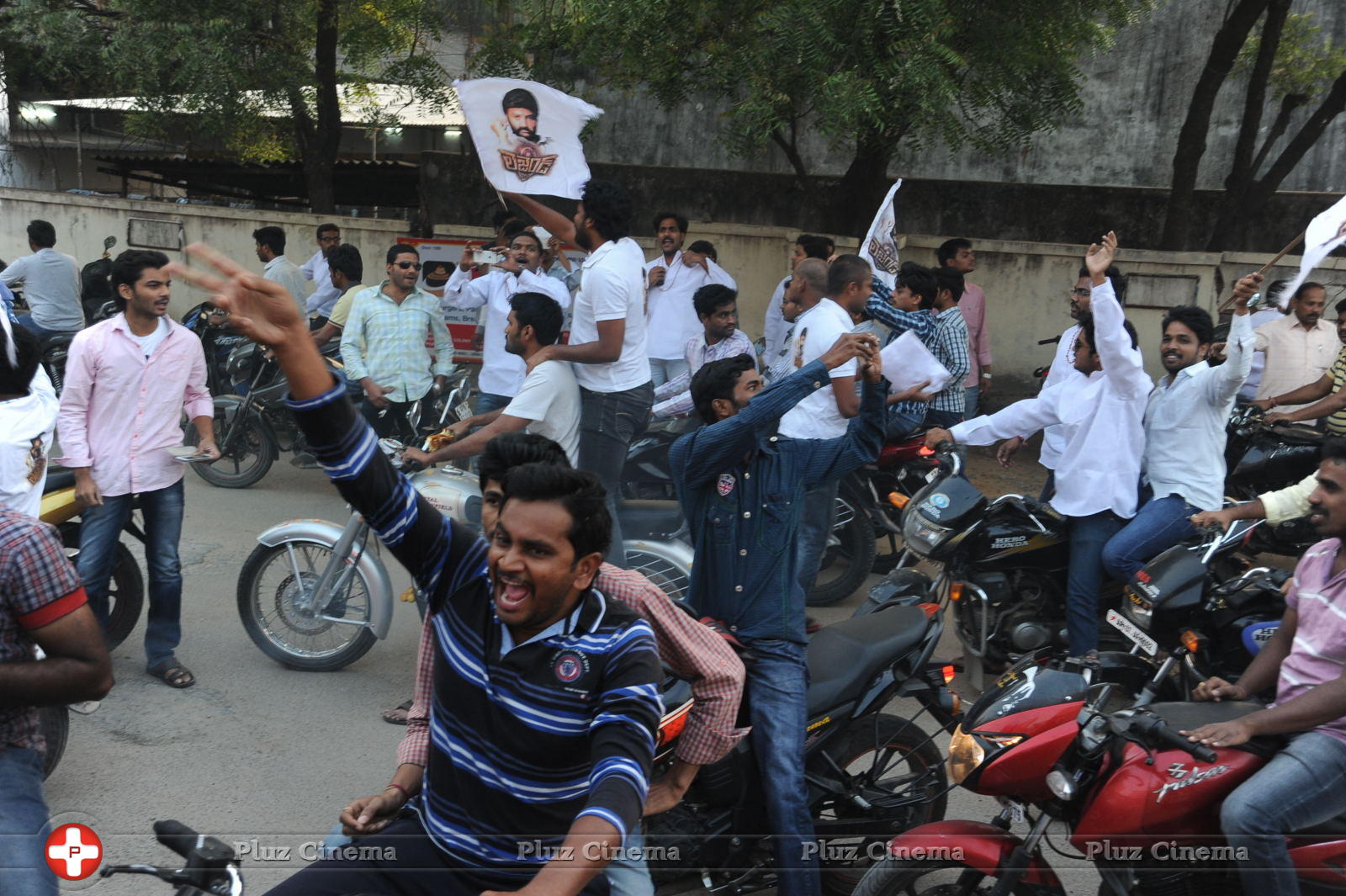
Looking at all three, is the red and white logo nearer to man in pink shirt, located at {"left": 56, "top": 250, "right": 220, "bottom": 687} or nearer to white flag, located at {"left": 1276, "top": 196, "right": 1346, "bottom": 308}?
man in pink shirt, located at {"left": 56, "top": 250, "right": 220, "bottom": 687}

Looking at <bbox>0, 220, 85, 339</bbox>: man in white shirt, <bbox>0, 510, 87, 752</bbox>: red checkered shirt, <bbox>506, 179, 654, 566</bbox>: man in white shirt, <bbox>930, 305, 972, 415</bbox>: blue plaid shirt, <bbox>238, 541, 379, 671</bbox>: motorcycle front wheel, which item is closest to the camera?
<bbox>0, 510, 87, 752</bbox>: red checkered shirt

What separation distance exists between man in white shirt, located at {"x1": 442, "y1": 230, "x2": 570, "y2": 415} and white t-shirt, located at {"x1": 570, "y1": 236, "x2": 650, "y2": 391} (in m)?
1.79

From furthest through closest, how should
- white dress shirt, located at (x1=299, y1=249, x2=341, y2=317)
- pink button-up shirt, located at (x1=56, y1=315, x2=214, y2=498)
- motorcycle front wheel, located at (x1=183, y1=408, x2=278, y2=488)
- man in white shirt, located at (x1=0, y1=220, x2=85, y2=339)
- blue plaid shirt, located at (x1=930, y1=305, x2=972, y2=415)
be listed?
white dress shirt, located at (x1=299, y1=249, x2=341, y2=317) < man in white shirt, located at (x1=0, y1=220, x2=85, y2=339) < motorcycle front wheel, located at (x1=183, y1=408, x2=278, y2=488) < blue plaid shirt, located at (x1=930, y1=305, x2=972, y2=415) < pink button-up shirt, located at (x1=56, y1=315, x2=214, y2=498)

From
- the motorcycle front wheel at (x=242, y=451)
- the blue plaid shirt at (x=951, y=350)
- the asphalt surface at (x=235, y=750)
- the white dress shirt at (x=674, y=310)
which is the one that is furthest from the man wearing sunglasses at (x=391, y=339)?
the blue plaid shirt at (x=951, y=350)

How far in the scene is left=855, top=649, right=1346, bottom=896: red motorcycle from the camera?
303cm

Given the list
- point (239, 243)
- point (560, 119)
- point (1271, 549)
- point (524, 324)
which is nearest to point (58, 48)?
point (239, 243)

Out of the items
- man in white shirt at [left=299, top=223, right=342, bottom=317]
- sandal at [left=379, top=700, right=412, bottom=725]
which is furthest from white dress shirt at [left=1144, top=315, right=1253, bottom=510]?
man in white shirt at [left=299, top=223, right=342, bottom=317]

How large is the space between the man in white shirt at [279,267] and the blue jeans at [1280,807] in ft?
29.5

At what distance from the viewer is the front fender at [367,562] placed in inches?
212

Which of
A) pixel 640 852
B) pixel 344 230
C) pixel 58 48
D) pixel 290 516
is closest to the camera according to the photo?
pixel 640 852

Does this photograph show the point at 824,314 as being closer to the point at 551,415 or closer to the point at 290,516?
the point at 551,415

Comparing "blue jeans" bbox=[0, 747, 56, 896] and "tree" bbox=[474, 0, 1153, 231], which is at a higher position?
"tree" bbox=[474, 0, 1153, 231]

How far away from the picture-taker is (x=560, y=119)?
691 cm

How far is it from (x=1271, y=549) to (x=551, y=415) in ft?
14.3
